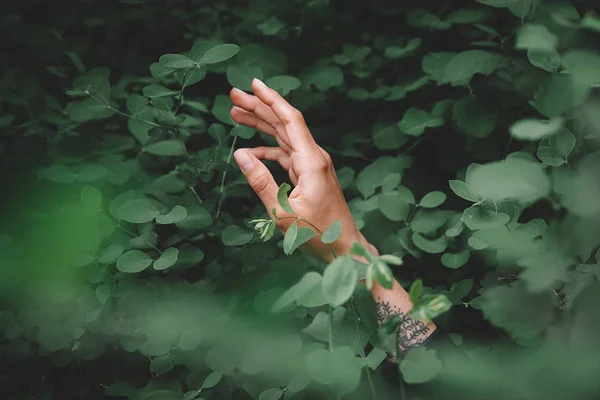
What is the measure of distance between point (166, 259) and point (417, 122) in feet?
2.55

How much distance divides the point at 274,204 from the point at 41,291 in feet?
2.03

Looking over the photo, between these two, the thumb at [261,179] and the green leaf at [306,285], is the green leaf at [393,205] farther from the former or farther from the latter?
the green leaf at [306,285]

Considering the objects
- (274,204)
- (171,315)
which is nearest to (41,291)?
(171,315)

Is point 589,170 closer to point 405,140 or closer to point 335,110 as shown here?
point 405,140

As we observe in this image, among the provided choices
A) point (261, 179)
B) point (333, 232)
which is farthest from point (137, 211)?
point (333, 232)

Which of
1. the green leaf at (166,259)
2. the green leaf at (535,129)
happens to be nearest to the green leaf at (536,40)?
the green leaf at (535,129)

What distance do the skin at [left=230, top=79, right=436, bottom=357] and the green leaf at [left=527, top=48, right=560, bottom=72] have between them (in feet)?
1.54

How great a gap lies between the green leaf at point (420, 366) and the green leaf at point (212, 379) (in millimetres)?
424

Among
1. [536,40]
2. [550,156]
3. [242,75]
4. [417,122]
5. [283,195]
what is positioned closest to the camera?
[536,40]

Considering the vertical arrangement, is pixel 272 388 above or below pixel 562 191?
below

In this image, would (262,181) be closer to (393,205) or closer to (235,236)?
(235,236)

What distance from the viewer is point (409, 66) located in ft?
5.56

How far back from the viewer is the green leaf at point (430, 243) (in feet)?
4.00

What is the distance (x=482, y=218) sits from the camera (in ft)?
3.59
